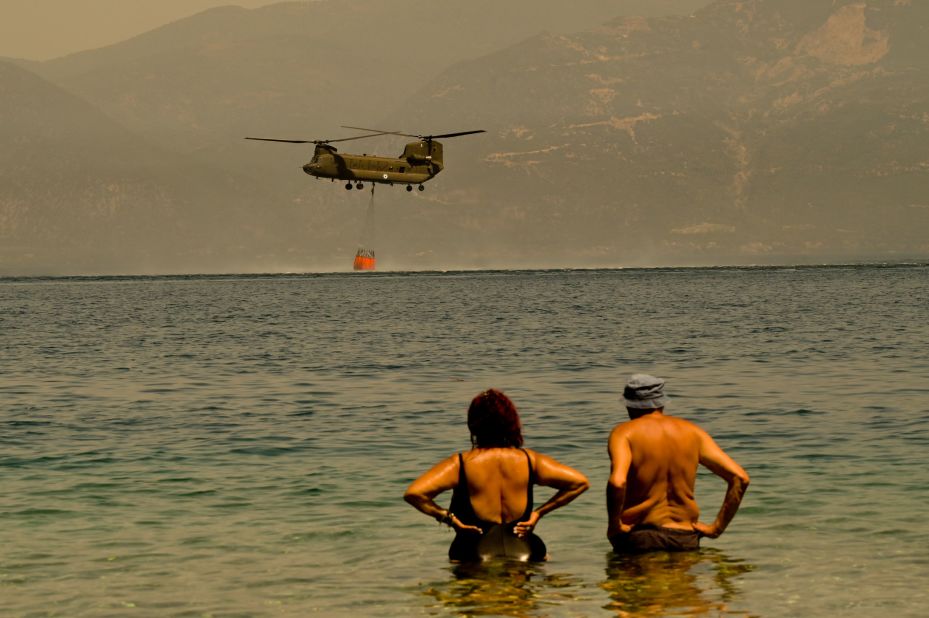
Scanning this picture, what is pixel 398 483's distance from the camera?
2400cm

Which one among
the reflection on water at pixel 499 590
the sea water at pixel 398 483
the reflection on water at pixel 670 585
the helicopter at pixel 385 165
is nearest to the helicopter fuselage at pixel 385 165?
the helicopter at pixel 385 165

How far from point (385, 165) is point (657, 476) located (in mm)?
127712

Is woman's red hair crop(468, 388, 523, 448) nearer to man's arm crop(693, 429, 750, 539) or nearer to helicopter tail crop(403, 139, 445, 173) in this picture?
man's arm crop(693, 429, 750, 539)

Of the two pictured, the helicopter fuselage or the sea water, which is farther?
the helicopter fuselage

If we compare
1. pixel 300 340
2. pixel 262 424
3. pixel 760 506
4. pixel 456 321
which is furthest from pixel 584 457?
pixel 456 321

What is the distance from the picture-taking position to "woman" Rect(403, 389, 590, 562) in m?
13.5

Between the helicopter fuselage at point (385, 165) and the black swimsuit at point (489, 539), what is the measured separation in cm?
12253

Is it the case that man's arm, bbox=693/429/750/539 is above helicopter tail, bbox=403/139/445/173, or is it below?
below

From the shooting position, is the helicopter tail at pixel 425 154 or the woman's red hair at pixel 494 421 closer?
the woman's red hair at pixel 494 421

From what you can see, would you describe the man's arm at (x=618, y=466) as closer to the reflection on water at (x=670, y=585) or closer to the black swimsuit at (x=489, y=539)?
the black swimsuit at (x=489, y=539)

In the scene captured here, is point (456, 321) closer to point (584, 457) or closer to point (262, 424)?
point (262, 424)

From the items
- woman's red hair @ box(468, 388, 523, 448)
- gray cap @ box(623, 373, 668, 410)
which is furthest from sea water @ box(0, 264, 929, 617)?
gray cap @ box(623, 373, 668, 410)

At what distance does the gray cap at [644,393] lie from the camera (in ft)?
44.4

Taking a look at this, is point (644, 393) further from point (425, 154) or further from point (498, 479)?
point (425, 154)
